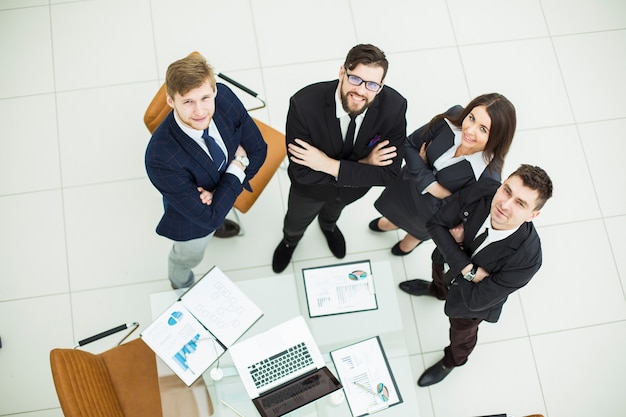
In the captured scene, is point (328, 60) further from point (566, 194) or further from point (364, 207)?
point (566, 194)

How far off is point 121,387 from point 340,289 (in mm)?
1220

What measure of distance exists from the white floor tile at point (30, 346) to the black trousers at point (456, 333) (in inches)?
93.6

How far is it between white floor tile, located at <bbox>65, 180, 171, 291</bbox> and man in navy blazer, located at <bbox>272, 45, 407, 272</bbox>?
52.4 inches

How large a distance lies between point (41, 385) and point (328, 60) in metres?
3.03

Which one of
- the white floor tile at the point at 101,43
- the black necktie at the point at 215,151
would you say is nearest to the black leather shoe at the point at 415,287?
the black necktie at the point at 215,151

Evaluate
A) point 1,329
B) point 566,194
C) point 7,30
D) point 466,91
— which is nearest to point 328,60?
point 466,91

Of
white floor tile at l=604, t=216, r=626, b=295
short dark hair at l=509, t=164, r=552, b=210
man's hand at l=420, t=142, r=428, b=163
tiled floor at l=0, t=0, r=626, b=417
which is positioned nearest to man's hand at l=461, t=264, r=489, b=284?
short dark hair at l=509, t=164, r=552, b=210

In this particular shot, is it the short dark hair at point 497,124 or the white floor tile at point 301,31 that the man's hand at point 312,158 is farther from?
the white floor tile at point 301,31

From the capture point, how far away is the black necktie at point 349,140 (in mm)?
2270

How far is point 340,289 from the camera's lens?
250 centimetres

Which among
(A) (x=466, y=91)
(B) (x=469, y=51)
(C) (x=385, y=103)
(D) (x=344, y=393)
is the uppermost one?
(B) (x=469, y=51)

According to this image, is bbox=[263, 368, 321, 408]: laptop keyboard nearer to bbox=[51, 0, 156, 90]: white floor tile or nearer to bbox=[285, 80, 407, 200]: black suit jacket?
bbox=[285, 80, 407, 200]: black suit jacket

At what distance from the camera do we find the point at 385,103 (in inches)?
90.7

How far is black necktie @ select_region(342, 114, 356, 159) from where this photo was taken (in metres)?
2.27
